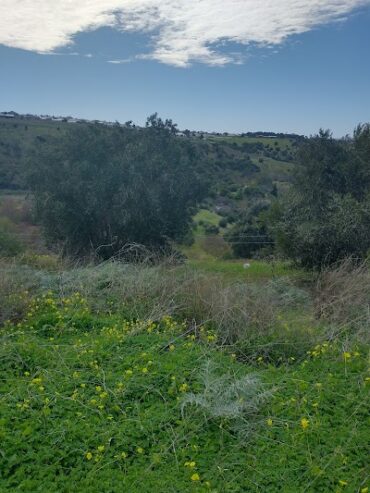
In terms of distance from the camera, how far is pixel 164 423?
12.4 feet

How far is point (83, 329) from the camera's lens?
18.6 feet

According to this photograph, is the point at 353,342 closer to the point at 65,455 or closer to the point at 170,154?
the point at 65,455

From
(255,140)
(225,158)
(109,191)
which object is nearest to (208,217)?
(225,158)

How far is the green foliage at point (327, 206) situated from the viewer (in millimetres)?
12234

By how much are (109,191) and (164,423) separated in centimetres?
1178

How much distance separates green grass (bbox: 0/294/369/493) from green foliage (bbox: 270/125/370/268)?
24.1 ft

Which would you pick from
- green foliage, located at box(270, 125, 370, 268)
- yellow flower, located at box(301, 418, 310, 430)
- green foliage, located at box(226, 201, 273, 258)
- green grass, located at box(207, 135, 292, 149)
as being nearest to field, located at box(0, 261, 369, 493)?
yellow flower, located at box(301, 418, 310, 430)

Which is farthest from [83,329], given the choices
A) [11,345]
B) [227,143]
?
[227,143]

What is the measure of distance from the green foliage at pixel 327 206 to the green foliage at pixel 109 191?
3182mm

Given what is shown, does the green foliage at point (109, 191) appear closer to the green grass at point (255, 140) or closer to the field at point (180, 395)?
the field at point (180, 395)

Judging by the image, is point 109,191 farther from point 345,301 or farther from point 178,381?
point 178,381

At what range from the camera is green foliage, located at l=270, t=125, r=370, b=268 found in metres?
12.2

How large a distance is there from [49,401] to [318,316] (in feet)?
12.1

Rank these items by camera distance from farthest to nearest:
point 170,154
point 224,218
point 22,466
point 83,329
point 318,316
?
point 224,218 → point 170,154 → point 318,316 → point 83,329 → point 22,466
